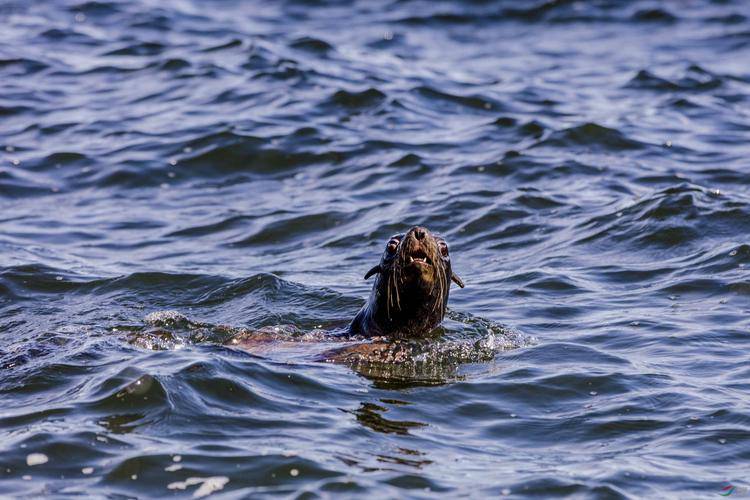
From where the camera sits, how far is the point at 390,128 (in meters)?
16.4

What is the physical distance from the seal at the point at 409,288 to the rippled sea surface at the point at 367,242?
8.9 inches

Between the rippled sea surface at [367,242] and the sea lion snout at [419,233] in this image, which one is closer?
the rippled sea surface at [367,242]

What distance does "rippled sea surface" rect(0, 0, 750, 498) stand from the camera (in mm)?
6680

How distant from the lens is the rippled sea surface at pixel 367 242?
21.9 feet

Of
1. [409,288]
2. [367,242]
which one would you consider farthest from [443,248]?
[367,242]

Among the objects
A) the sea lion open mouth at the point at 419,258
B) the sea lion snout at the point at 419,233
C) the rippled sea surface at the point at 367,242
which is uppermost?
the sea lion snout at the point at 419,233

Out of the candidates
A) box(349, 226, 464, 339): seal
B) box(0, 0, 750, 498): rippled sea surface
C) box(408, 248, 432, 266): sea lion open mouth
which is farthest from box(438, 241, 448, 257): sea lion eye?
box(0, 0, 750, 498): rippled sea surface

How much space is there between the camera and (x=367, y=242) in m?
12.3

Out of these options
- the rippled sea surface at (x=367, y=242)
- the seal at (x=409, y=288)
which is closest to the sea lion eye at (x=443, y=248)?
the seal at (x=409, y=288)

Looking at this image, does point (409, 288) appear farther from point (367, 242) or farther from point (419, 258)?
point (367, 242)

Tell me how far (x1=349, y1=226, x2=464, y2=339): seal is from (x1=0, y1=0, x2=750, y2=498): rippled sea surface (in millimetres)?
227

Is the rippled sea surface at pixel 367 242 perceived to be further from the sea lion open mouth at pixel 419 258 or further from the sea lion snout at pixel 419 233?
the sea lion snout at pixel 419 233

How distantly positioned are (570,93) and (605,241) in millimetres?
6614

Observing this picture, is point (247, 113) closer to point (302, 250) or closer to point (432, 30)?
point (302, 250)
